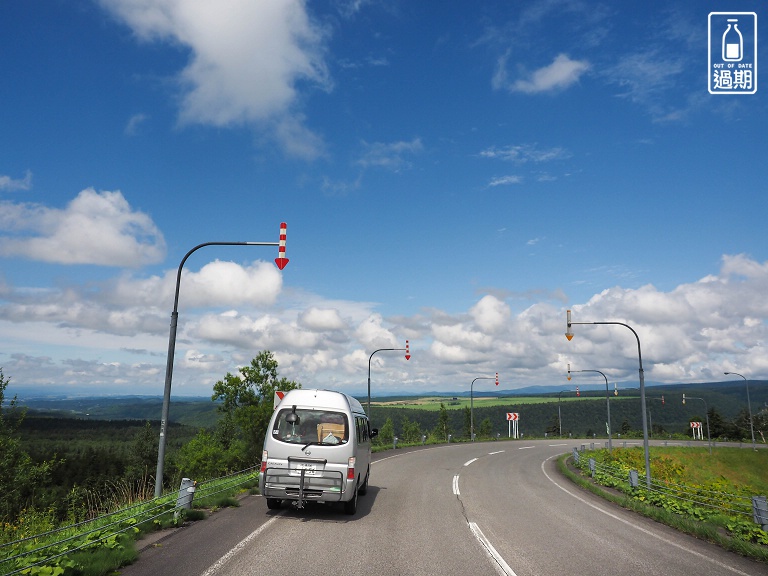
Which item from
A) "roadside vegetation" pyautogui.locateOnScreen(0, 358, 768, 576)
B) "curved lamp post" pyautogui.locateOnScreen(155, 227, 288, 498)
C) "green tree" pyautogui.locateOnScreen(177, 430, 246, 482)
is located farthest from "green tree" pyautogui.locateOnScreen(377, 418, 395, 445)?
"curved lamp post" pyautogui.locateOnScreen(155, 227, 288, 498)

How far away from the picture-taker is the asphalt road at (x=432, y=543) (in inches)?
273

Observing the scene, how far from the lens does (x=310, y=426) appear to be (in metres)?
10.2

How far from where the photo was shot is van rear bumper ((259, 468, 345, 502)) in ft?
31.6

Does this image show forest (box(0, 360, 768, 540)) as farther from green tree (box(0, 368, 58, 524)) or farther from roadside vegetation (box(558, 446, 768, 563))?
roadside vegetation (box(558, 446, 768, 563))

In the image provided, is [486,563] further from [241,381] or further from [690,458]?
[690,458]

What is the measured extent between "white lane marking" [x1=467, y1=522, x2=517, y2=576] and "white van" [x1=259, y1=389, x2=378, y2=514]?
8.10ft

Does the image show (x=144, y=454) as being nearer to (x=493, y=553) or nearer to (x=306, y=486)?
(x=306, y=486)

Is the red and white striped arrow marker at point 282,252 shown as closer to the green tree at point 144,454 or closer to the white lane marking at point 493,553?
the white lane marking at point 493,553

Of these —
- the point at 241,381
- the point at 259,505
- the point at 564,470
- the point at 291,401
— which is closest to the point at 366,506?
the point at 259,505

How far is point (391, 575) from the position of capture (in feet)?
21.4

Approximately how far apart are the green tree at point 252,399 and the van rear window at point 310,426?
125 feet

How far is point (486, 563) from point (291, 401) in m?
4.95

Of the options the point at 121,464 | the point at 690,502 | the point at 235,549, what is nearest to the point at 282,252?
the point at 235,549

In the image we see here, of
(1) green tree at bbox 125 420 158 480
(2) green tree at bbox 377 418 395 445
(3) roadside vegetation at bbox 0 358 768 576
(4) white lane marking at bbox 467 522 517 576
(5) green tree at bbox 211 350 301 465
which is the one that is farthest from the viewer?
(2) green tree at bbox 377 418 395 445
